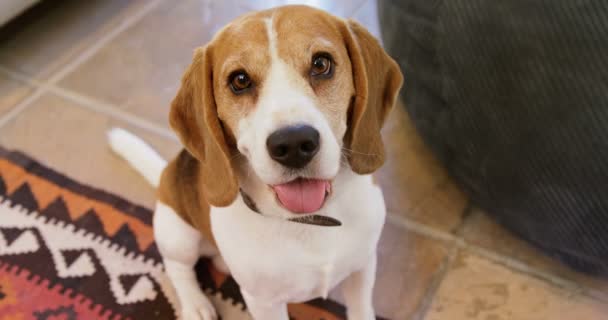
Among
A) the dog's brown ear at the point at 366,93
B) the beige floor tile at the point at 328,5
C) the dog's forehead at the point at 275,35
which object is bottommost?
the beige floor tile at the point at 328,5

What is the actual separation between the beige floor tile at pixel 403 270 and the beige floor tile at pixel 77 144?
3.15 ft

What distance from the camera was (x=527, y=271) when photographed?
1873mm

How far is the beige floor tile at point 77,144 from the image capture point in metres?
2.27

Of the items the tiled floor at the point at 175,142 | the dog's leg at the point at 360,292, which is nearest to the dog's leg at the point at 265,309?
the dog's leg at the point at 360,292

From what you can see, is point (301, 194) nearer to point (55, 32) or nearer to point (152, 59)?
point (152, 59)

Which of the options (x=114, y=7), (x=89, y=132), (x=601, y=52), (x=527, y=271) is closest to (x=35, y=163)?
(x=89, y=132)

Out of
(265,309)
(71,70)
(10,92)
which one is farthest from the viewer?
(71,70)

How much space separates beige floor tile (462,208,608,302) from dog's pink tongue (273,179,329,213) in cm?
99

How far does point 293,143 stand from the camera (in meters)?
→ 1.04

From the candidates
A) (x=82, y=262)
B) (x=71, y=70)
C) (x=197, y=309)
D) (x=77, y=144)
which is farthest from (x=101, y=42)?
(x=197, y=309)

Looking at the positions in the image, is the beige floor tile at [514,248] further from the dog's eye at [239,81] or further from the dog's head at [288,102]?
the dog's eye at [239,81]

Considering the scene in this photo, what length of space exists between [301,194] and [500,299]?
39.1 inches

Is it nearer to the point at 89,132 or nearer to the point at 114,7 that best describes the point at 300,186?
the point at 89,132

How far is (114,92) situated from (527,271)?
2.04 meters
